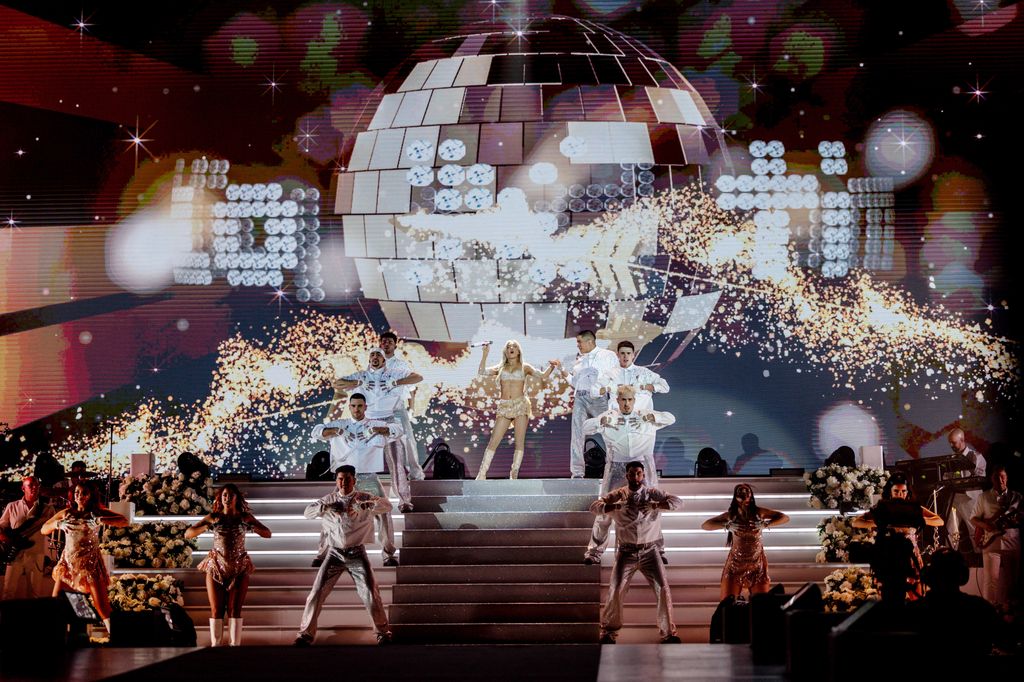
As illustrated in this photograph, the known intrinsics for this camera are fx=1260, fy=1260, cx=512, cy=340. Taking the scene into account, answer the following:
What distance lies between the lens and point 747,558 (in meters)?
9.07

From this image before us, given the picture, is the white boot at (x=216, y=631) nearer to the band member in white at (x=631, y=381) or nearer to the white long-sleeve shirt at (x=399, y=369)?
the white long-sleeve shirt at (x=399, y=369)

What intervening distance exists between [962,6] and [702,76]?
9.22 feet

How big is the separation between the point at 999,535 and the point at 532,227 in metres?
5.36

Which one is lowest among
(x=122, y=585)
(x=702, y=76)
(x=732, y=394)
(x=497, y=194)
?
(x=122, y=585)

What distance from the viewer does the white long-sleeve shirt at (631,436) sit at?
994cm

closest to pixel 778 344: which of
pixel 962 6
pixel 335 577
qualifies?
pixel 962 6

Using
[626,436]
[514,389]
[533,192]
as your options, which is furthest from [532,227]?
[626,436]

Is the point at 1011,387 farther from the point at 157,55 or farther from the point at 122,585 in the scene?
the point at 157,55

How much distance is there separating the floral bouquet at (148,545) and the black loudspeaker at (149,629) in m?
1.63

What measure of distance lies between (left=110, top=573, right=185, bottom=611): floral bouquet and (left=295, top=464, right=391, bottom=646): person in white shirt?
1431mm

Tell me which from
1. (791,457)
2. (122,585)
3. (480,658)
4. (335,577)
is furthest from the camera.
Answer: (791,457)

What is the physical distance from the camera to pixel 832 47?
13023 mm

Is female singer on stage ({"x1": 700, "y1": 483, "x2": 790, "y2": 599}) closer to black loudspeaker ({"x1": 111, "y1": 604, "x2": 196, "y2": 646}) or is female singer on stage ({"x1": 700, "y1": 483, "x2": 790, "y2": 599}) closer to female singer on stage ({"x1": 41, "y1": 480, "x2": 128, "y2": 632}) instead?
black loudspeaker ({"x1": 111, "y1": 604, "x2": 196, "y2": 646})

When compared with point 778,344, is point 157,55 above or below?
above
